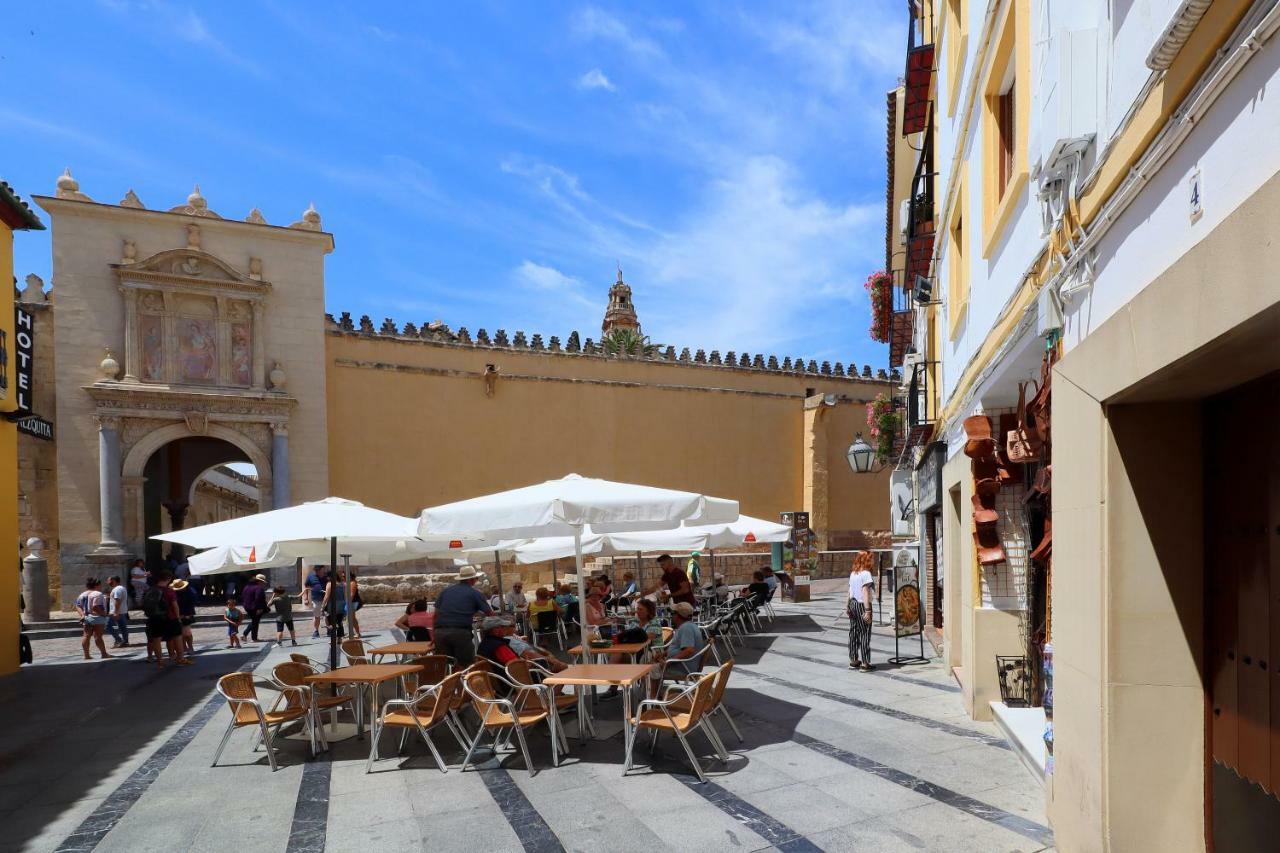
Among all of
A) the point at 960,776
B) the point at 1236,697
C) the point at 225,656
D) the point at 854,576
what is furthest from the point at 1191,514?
the point at 225,656

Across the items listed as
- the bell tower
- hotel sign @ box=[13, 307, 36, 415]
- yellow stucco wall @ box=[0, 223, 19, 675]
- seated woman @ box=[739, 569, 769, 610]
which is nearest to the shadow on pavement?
yellow stucco wall @ box=[0, 223, 19, 675]

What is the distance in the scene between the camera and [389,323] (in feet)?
79.6

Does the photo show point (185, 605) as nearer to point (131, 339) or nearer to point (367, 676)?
point (367, 676)

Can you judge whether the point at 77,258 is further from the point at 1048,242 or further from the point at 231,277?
the point at 1048,242

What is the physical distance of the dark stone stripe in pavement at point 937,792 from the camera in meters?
4.47

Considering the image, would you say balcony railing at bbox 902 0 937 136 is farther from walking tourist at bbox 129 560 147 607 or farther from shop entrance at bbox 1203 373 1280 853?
walking tourist at bbox 129 560 147 607

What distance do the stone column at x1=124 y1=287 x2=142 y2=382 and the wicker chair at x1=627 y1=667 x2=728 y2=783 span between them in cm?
1952

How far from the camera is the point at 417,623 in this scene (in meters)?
9.97

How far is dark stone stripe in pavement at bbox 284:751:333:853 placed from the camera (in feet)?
15.3

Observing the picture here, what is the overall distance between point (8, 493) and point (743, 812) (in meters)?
12.1

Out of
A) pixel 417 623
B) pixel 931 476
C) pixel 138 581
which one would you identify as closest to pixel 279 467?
pixel 138 581

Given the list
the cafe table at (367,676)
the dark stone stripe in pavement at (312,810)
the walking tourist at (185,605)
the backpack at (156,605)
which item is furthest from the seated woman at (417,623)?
the walking tourist at (185,605)

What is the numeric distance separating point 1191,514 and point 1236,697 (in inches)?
27.5

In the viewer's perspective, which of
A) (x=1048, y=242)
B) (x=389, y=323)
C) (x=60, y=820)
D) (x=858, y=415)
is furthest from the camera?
(x=858, y=415)
